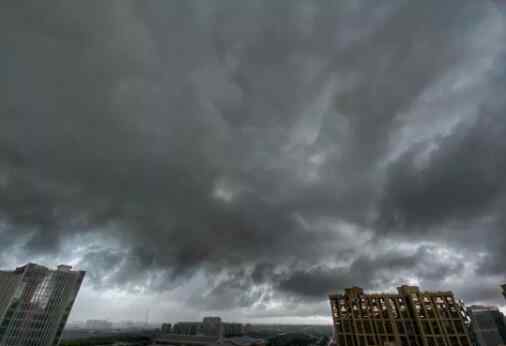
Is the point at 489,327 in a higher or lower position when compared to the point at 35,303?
lower

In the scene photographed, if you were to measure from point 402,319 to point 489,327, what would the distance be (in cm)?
17384

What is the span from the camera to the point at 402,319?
328 ft

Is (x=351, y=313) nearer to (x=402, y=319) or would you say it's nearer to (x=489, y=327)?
(x=402, y=319)

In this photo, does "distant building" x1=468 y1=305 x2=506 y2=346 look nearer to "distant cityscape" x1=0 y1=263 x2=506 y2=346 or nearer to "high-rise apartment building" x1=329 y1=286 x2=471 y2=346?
"distant cityscape" x1=0 y1=263 x2=506 y2=346

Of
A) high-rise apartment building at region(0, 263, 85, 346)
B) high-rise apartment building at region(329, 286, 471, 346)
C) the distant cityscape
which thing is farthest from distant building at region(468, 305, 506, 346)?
high-rise apartment building at region(0, 263, 85, 346)

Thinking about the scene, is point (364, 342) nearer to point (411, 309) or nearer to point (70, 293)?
point (411, 309)

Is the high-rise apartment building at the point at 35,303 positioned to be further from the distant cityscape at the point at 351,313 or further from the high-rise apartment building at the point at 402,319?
the high-rise apartment building at the point at 402,319

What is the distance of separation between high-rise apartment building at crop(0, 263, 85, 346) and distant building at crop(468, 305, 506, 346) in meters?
279

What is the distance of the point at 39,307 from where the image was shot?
112m

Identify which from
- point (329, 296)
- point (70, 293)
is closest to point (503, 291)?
point (329, 296)

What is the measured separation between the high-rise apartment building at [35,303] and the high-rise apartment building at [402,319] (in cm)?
13215

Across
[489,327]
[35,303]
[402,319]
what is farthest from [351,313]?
[489,327]

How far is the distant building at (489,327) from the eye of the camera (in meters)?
189

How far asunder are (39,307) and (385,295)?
530 feet
